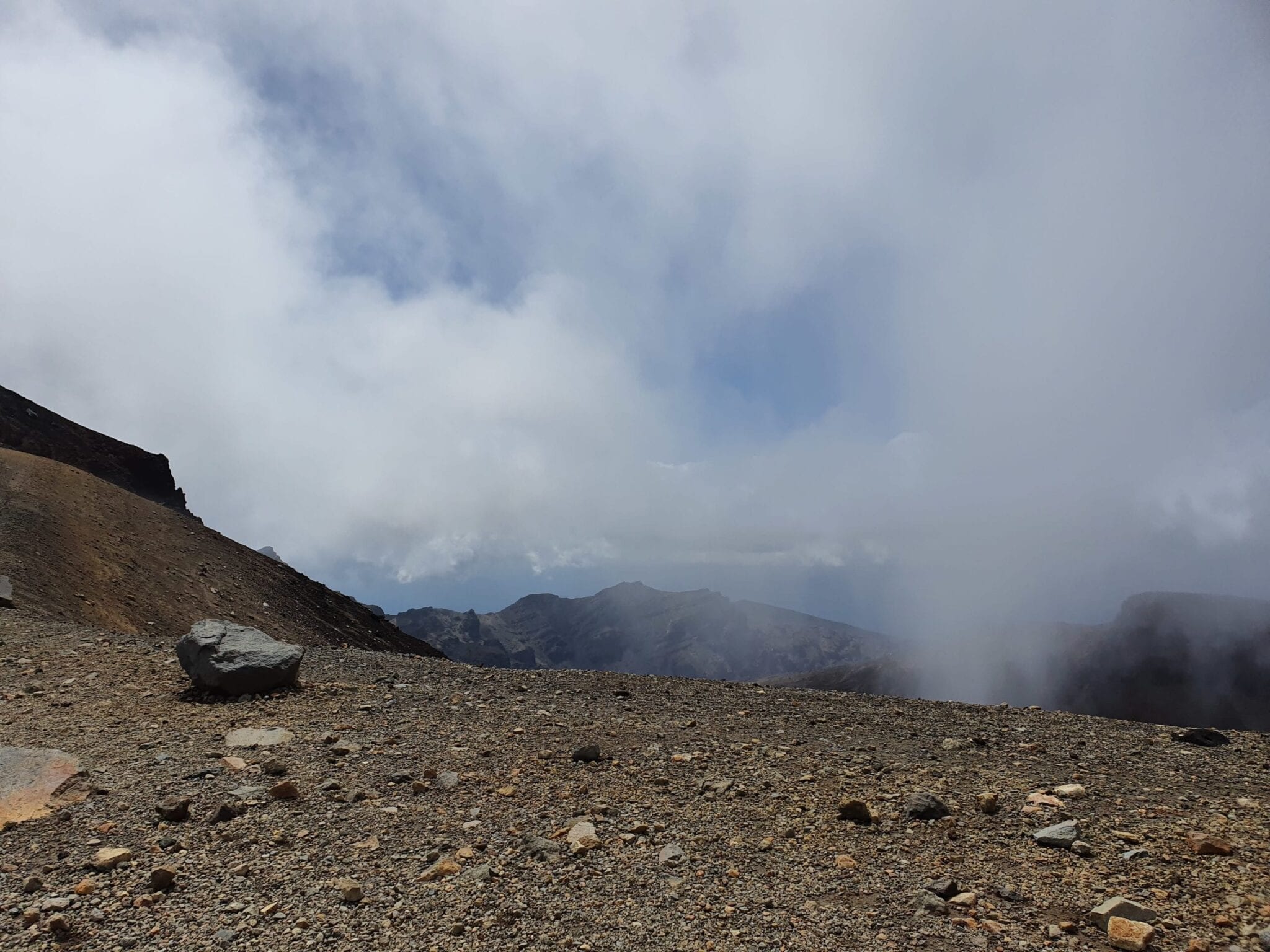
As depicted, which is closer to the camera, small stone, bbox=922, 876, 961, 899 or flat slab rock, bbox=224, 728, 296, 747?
small stone, bbox=922, 876, 961, 899

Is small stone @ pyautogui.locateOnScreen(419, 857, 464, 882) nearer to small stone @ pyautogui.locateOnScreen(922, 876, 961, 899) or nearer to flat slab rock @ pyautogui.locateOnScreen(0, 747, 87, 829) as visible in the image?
small stone @ pyautogui.locateOnScreen(922, 876, 961, 899)

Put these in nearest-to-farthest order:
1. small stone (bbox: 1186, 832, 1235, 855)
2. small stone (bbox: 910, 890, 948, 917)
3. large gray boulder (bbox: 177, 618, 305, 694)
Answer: small stone (bbox: 910, 890, 948, 917) < small stone (bbox: 1186, 832, 1235, 855) < large gray boulder (bbox: 177, 618, 305, 694)

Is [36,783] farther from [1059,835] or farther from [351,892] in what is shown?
[1059,835]

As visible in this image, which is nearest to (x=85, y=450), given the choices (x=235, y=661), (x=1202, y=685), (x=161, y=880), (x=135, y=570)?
(x=135, y=570)

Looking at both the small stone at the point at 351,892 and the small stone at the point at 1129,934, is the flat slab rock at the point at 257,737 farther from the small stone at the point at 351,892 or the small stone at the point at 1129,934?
the small stone at the point at 1129,934

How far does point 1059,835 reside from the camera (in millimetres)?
7453

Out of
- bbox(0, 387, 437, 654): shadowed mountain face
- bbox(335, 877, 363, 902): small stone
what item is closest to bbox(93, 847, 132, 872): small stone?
bbox(335, 877, 363, 902): small stone

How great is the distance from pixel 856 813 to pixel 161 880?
23.8 ft

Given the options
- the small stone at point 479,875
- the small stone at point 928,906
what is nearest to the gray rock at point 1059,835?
the small stone at point 928,906

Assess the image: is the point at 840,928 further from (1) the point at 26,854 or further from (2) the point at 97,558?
(2) the point at 97,558

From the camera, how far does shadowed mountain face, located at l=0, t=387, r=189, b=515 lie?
57312 millimetres

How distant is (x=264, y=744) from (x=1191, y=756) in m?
13.9

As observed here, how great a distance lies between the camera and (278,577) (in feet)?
153

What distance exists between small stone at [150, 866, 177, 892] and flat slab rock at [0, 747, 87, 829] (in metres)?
2.64
